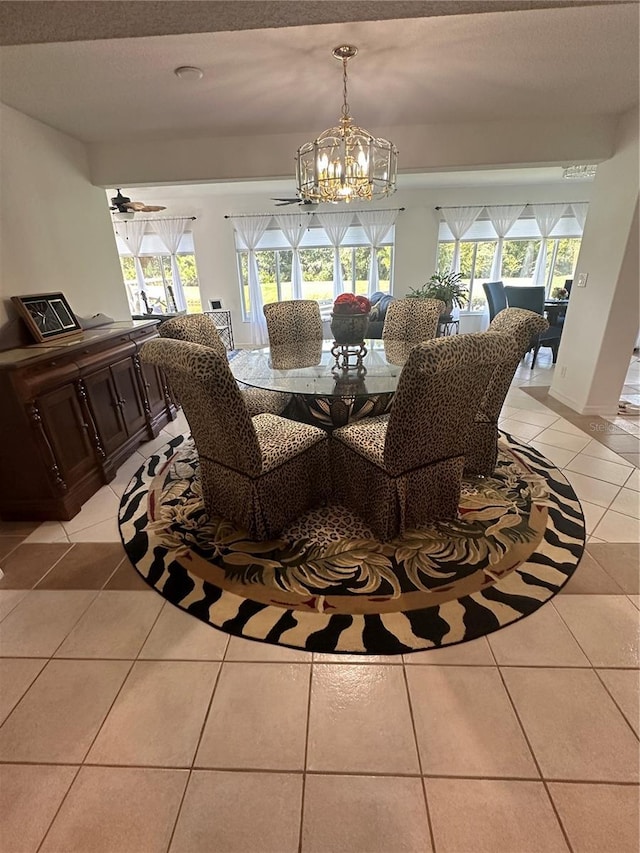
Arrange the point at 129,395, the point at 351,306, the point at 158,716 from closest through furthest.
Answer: the point at 158,716
the point at 351,306
the point at 129,395

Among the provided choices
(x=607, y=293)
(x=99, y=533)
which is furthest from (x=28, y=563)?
(x=607, y=293)

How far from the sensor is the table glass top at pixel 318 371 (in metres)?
2.22

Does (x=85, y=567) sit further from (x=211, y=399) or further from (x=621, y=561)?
(x=621, y=561)

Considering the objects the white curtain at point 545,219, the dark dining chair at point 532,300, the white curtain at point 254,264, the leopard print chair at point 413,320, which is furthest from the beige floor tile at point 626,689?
the white curtain at point 545,219

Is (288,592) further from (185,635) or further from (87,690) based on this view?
(87,690)

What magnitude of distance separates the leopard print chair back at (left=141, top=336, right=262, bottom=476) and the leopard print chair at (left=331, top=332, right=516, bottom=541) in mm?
574

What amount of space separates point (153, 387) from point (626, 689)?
362 centimetres

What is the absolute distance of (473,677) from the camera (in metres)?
1.33

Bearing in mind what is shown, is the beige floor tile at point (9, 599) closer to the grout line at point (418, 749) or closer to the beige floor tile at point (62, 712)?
the beige floor tile at point (62, 712)

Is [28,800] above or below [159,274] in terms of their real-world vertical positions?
below

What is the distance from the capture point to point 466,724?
1207mm

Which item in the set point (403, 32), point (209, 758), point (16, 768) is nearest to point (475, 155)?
point (403, 32)

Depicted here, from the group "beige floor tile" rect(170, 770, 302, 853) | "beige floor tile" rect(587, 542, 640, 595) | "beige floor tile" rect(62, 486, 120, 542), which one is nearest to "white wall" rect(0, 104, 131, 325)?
"beige floor tile" rect(62, 486, 120, 542)

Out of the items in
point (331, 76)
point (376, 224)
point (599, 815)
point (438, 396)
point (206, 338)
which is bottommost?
point (599, 815)
